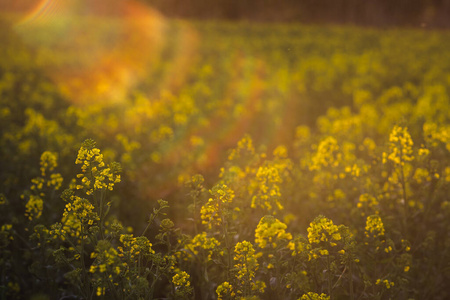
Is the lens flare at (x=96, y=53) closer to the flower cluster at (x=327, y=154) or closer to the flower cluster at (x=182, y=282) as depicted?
the flower cluster at (x=327, y=154)

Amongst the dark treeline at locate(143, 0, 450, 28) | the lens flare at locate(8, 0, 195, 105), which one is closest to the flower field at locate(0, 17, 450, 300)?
the lens flare at locate(8, 0, 195, 105)

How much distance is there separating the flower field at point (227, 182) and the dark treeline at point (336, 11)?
30950 mm

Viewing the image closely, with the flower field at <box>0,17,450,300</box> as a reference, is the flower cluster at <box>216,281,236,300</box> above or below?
Result: below

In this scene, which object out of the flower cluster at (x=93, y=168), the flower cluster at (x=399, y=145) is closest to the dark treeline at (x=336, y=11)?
the flower cluster at (x=399, y=145)

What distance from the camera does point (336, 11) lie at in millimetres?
44875

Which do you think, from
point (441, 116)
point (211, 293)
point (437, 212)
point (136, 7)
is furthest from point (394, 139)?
point (136, 7)

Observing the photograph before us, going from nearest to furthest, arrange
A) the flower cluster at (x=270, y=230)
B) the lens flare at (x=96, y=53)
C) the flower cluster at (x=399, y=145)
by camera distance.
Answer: the flower cluster at (x=270, y=230), the flower cluster at (x=399, y=145), the lens flare at (x=96, y=53)

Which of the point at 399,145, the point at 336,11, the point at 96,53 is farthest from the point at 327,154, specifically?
the point at 336,11

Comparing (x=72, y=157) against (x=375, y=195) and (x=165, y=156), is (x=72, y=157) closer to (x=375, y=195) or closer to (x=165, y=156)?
(x=165, y=156)

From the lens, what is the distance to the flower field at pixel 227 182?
9.79ft

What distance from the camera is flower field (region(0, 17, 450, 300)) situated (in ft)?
9.79

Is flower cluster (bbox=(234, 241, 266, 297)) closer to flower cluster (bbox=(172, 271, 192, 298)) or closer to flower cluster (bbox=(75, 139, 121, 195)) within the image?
flower cluster (bbox=(172, 271, 192, 298))

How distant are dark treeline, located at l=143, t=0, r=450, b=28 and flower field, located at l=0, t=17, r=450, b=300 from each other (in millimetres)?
30950

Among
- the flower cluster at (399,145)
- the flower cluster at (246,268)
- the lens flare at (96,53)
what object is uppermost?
the lens flare at (96,53)
